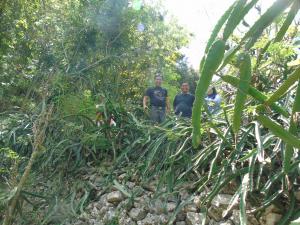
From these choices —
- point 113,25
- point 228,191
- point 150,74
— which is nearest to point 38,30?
point 113,25

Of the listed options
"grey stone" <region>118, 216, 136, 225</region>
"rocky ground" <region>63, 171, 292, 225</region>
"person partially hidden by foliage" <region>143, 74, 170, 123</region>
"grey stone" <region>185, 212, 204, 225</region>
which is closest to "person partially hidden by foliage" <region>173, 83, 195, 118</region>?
"person partially hidden by foliage" <region>143, 74, 170, 123</region>

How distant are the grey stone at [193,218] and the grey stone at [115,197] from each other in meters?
0.94

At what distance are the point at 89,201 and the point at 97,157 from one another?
3.04 feet

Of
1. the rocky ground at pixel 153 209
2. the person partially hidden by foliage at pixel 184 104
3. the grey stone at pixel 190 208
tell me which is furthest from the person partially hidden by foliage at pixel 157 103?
the grey stone at pixel 190 208

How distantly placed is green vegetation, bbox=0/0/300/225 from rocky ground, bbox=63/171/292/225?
9 cm

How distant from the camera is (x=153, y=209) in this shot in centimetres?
392

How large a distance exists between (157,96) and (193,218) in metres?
3.42

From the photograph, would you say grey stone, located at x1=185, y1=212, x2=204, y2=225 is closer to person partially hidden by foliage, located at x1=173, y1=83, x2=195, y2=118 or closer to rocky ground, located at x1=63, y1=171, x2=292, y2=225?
rocky ground, located at x1=63, y1=171, x2=292, y2=225

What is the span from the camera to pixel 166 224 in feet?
11.8

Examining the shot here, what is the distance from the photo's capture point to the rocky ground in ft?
10.9

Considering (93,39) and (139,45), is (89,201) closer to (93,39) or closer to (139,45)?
(93,39)

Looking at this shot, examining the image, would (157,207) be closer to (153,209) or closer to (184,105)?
(153,209)

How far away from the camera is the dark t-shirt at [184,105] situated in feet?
20.9

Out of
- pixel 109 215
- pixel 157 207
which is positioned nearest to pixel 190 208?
pixel 157 207
